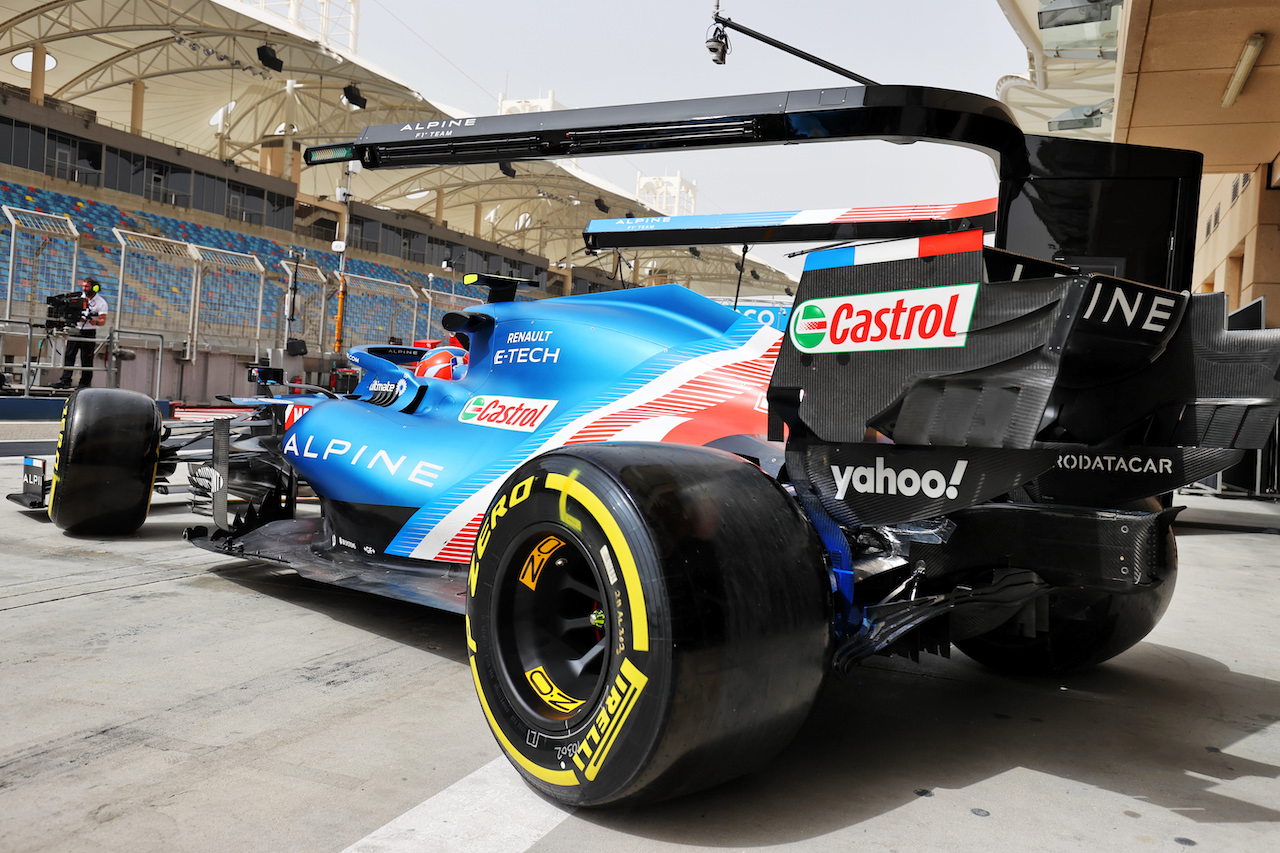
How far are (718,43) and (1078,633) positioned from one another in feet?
34.7

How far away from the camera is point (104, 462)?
561 centimetres

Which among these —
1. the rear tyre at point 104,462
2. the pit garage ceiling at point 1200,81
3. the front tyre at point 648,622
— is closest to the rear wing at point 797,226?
the front tyre at point 648,622

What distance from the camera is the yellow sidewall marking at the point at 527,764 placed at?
2137 mm

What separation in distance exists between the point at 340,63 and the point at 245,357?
13617 mm

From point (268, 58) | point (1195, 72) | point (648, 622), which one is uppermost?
point (268, 58)

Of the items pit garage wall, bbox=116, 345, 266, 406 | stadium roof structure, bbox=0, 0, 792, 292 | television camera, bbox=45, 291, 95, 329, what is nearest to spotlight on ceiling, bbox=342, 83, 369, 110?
stadium roof structure, bbox=0, 0, 792, 292

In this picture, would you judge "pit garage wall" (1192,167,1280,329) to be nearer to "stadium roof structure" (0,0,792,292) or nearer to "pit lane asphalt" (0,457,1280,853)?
"stadium roof structure" (0,0,792,292)

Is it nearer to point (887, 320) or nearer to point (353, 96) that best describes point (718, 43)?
point (887, 320)

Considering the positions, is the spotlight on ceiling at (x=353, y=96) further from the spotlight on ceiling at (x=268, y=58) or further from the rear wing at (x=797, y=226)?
the rear wing at (x=797, y=226)

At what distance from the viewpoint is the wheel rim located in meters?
2.33

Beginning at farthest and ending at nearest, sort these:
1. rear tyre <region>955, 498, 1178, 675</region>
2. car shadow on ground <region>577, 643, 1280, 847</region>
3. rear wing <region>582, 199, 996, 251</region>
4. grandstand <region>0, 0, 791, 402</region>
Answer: grandstand <region>0, 0, 791, 402</region> < rear wing <region>582, 199, 996, 251</region> < rear tyre <region>955, 498, 1178, 675</region> < car shadow on ground <region>577, 643, 1280, 847</region>

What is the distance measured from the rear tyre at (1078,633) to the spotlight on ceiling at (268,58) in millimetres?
31555

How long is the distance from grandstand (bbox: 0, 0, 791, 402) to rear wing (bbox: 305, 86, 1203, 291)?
4.97m

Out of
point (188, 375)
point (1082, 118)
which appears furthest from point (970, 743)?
point (1082, 118)
